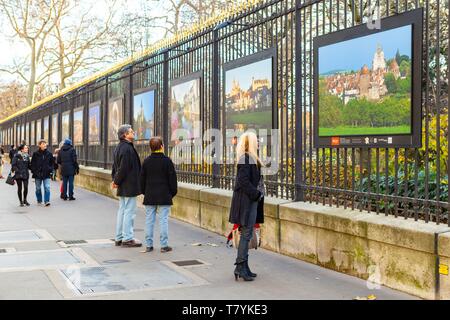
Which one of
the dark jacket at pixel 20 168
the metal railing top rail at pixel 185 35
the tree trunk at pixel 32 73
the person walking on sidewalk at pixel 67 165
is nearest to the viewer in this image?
the metal railing top rail at pixel 185 35

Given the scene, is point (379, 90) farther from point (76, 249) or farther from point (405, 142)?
point (76, 249)

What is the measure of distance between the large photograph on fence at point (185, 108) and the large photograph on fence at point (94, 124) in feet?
21.6

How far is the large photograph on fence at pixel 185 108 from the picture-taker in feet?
36.6

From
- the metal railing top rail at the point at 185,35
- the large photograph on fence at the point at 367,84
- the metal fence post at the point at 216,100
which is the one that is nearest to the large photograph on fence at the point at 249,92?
the metal fence post at the point at 216,100

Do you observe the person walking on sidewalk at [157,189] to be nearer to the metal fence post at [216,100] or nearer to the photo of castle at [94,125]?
the metal fence post at [216,100]

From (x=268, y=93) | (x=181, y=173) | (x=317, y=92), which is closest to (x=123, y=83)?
(x=181, y=173)

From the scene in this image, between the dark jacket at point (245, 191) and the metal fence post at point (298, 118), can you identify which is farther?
the metal fence post at point (298, 118)

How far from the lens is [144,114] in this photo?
14.2 metres

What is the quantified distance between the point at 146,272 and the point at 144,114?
7730 mm

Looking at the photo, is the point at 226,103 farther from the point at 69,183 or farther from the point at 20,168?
the point at 69,183

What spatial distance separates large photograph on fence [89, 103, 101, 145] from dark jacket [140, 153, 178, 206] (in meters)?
→ 10.5

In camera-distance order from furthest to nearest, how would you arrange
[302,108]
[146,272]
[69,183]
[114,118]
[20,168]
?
[114,118] < [69,183] < [20,168] < [302,108] < [146,272]

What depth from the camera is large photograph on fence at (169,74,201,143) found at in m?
11.1

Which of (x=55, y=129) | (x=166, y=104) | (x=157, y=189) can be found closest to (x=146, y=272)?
(x=157, y=189)
